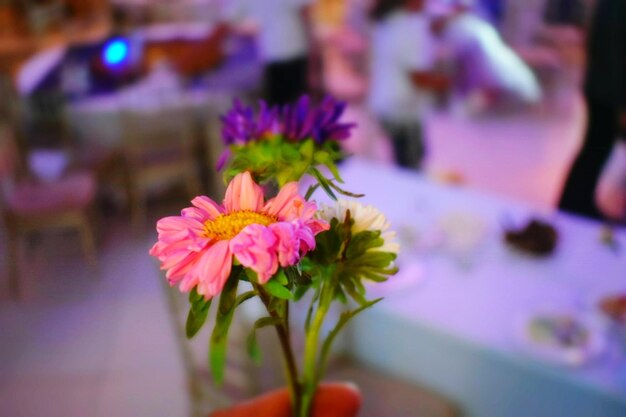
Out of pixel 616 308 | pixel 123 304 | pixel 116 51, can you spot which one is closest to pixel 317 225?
pixel 616 308

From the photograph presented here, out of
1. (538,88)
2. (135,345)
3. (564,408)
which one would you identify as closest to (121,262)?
(135,345)

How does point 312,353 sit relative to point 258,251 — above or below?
below

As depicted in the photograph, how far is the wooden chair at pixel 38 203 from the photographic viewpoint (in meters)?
2.52

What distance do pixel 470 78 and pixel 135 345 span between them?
9.54 feet

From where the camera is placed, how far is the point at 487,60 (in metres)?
3.97

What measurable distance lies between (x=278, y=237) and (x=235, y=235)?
0.05 metres

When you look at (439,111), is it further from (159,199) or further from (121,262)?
(121,262)

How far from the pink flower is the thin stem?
0.07 metres

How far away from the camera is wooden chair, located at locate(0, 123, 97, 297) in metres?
2.52

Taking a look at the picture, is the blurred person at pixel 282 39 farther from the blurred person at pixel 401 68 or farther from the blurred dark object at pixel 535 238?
the blurred dark object at pixel 535 238

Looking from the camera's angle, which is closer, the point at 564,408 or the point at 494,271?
the point at 564,408

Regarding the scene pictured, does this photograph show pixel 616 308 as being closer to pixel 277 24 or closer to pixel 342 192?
pixel 342 192

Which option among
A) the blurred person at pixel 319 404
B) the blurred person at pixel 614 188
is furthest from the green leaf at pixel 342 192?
the blurred person at pixel 614 188

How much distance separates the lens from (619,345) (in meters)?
1.39
